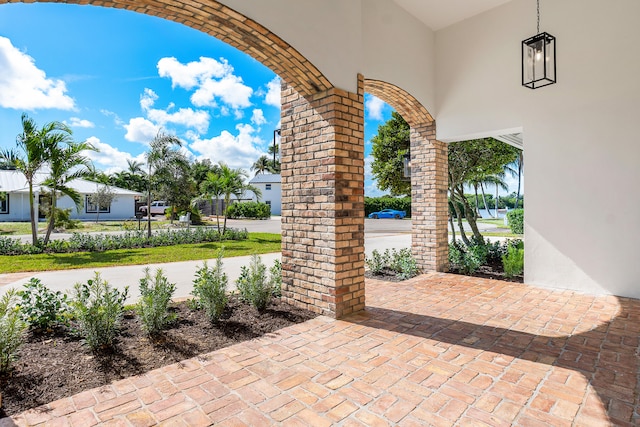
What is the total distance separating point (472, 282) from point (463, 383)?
131 inches

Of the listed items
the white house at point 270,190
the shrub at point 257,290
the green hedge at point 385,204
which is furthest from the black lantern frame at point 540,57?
the white house at point 270,190

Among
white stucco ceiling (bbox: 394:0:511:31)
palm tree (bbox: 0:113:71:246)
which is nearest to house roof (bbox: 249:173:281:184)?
palm tree (bbox: 0:113:71:246)

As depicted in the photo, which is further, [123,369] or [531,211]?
[531,211]

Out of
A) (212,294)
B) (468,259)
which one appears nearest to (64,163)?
(212,294)

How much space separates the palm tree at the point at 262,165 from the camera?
49750 millimetres

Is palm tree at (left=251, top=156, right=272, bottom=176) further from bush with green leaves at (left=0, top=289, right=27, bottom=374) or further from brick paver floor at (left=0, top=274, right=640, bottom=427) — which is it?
bush with green leaves at (left=0, top=289, right=27, bottom=374)

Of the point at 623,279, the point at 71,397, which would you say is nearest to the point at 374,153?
the point at 623,279

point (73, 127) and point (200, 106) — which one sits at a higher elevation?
point (200, 106)

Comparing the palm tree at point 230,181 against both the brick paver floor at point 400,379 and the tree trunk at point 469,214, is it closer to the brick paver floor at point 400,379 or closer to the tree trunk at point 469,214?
the tree trunk at point 469,214

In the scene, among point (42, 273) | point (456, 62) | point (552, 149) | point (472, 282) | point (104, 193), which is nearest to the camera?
point (552, 149)

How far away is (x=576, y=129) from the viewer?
462cm

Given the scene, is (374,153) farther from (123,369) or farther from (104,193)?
(104,193)

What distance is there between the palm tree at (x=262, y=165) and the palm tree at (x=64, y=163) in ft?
132

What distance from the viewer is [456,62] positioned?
5.76 metres
